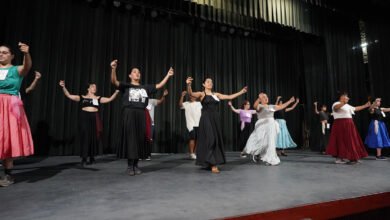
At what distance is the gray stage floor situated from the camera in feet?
5.73

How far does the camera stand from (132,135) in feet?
10.9

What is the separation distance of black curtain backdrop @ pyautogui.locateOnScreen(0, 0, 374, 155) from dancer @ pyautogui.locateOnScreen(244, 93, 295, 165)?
9.73ft

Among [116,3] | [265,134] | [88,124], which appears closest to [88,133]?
[88,124]

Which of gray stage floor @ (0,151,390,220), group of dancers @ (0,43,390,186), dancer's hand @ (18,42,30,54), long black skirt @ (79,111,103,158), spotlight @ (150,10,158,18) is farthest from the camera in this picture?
spotlight @ (150,10,158,18)

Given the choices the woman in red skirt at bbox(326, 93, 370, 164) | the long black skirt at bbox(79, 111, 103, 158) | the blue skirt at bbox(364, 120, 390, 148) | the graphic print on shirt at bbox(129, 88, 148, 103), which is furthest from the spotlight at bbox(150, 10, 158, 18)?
the blue skirt at bbox(364, 120, 390, 148)

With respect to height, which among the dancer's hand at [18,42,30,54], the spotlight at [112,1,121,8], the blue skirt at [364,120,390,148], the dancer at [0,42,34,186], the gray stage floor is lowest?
the gray stage floor

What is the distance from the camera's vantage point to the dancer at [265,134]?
15.2ft

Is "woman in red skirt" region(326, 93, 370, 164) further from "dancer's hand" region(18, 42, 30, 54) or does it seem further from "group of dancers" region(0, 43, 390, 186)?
"dancer's hand" region(18, 42, 30, 54)

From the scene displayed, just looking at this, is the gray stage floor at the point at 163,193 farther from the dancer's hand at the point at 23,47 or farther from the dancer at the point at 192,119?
the dancer at the point at 192,119

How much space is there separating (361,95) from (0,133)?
9.51m

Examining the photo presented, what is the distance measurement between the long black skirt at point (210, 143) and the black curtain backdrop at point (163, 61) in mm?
3418

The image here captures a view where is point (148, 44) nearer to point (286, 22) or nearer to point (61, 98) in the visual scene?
point (61, 98)

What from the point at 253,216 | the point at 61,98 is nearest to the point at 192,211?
the point at 253,216

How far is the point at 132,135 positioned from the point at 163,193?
1.21 m
